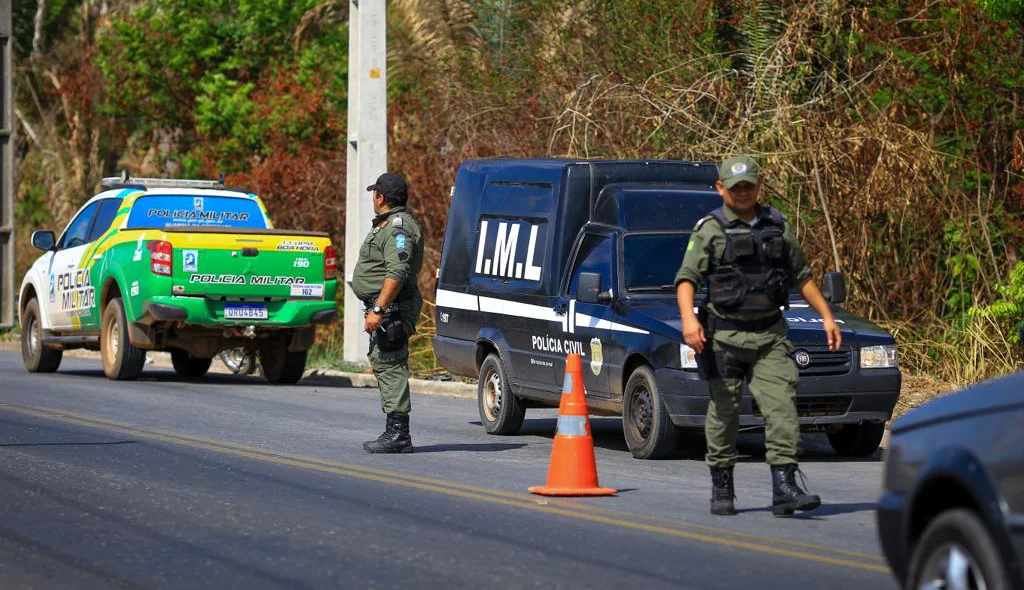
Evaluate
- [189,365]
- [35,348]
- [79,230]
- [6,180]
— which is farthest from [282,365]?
[6,180]

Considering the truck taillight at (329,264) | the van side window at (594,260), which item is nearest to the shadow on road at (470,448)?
the van side window at (594,260)

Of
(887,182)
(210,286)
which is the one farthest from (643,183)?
(210,286)

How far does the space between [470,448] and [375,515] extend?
3.68 metres

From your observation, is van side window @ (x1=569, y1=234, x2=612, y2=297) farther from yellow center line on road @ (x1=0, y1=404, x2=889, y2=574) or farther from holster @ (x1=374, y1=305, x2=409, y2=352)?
yellow center line on road @ (x1=0, y1=404, x2=889, y2=574)

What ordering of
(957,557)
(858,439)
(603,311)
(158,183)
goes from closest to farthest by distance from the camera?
(957,557), (858,439), (603,311), (158,183)

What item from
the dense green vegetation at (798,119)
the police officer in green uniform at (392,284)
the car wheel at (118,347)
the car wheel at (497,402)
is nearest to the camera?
→ the police officer in green uniform at (392,284)

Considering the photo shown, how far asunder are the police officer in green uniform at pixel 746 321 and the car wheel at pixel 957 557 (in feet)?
10.8

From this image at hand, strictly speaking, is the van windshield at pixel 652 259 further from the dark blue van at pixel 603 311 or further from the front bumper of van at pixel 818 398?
the front bumper of van at pixel 818 398

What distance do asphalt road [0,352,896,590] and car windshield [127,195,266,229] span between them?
5.02 m

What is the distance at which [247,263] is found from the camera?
59.6 ft

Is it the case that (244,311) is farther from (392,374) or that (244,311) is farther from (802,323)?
(802,323)

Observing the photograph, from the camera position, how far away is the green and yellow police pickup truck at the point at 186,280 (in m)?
18.0

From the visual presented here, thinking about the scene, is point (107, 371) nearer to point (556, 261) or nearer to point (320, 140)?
point (556, 261)

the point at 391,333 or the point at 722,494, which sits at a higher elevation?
the point at 391,333
